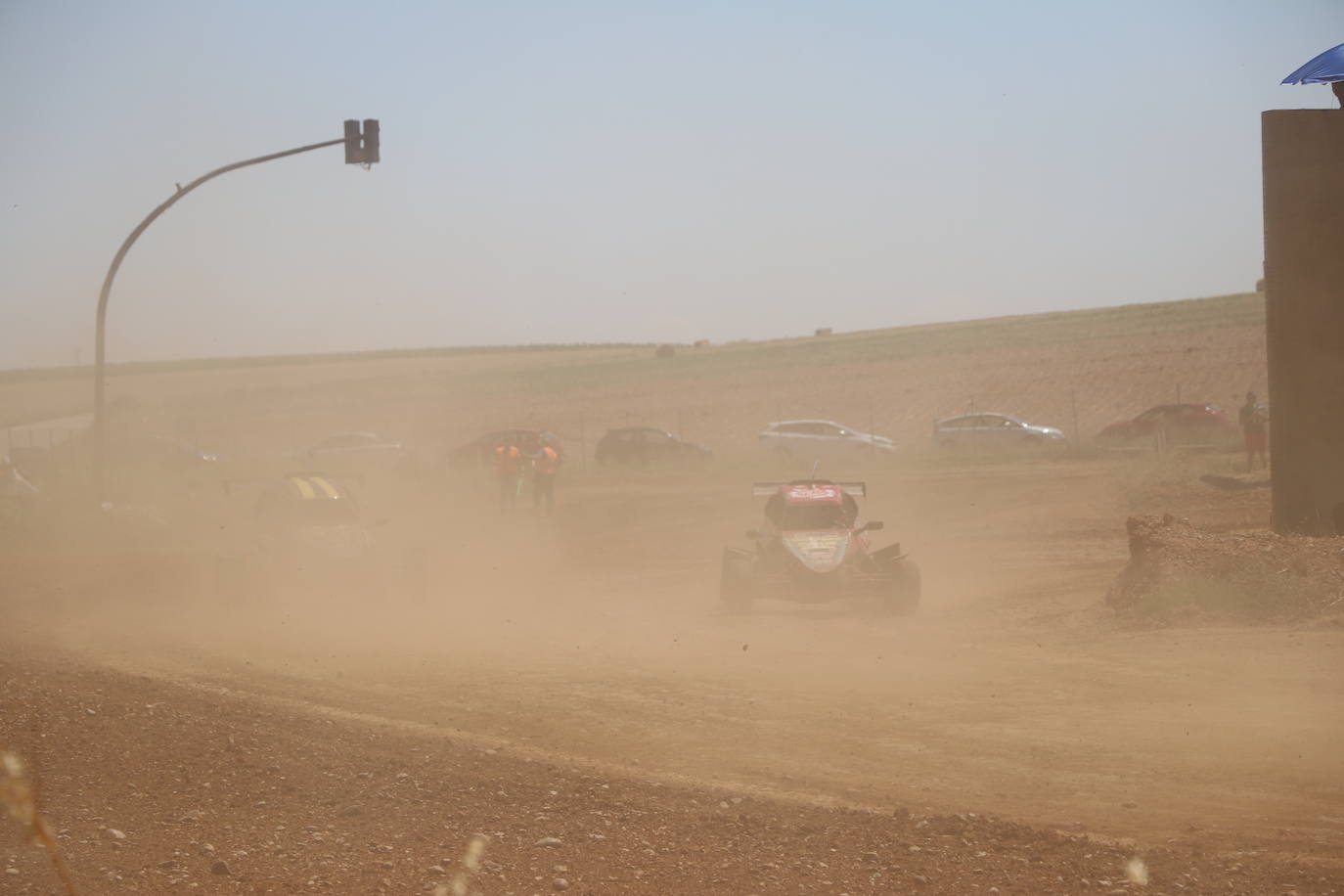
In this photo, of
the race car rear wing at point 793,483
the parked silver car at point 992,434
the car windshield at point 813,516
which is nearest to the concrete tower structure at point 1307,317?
the race car rear wing at point 793,483

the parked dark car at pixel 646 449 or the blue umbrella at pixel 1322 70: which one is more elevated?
the blue umbrella at pixel 1322 70

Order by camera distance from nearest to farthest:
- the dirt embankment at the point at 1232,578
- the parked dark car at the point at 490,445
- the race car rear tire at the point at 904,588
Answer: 1. the dirt embankment at the point at 1232,578
2. the race car rear tire at the point at 904,588
3. the parked dark car at the point at 490,445

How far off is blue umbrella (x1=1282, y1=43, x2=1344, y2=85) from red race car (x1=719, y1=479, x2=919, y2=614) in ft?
22.5

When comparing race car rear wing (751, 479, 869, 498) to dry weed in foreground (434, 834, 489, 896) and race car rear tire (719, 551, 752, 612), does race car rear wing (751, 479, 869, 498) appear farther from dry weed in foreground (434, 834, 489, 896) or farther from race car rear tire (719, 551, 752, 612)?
dry weed in foreground (434, 834, 489, 896)

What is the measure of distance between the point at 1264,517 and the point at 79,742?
1756 cm

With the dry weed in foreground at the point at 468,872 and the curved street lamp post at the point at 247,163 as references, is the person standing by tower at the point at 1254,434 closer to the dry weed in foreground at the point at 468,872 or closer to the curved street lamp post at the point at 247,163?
the curved street lamp post at the point at 247,163

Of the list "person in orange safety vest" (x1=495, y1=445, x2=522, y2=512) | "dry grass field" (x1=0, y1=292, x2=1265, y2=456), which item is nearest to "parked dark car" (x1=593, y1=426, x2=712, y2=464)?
"dry grass field" (x1=0, y1=292, x2=1265, y2=456)

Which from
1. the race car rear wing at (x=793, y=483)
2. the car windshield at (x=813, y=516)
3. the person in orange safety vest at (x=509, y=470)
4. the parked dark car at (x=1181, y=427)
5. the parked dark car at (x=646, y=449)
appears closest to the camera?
the car windshield at (x=813, y=516)

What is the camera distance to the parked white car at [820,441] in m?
41.8

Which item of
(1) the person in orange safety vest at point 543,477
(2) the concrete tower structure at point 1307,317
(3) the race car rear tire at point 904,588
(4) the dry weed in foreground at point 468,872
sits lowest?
(4) the dry weed in foreground at point 468,872

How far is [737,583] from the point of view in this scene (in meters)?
14.0

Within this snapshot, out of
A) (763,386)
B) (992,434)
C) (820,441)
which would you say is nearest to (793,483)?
(820,441)

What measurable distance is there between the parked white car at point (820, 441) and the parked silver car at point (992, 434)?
2.11 m

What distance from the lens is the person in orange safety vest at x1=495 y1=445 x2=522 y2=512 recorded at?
2780cm
